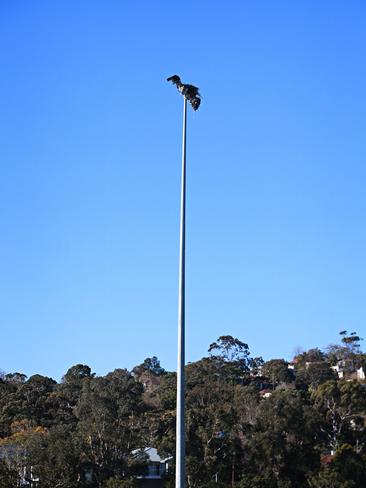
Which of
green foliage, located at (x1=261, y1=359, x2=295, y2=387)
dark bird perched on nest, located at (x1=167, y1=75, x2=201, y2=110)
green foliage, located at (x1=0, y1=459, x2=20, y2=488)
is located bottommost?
green foliage, located at (x1=0, y1=459, x2=20, y2=488)

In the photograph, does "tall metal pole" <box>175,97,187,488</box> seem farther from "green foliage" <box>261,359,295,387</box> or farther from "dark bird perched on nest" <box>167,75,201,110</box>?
"green foliage" <box>261,359,295,387</box>

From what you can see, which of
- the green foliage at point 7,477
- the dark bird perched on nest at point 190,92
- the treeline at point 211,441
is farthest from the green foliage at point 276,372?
the dark bird perched on nest at point 190,92

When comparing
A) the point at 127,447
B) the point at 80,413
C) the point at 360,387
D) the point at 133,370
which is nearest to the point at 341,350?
the point at 133,370

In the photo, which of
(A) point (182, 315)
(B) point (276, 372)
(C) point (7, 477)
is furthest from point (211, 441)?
(B) point (276, 372)

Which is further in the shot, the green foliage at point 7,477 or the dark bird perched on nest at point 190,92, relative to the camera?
the green foliage at point 7,477

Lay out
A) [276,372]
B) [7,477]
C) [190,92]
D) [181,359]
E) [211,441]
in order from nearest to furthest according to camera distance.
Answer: [181,359] < [190,92] < [7,477] < [211,441] < [276,372]

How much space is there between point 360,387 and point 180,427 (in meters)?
48.7

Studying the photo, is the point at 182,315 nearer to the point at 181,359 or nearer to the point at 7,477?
the point at 181,359

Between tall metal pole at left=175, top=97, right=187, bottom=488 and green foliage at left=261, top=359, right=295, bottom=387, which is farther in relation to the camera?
green foliage at left=261, top=359, right=295, bottom=387

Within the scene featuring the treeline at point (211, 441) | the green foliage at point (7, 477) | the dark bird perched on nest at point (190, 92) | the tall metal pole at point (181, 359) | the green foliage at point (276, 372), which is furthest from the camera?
the green foliage at point (276, 372)

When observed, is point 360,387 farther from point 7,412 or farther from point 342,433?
point 7,412

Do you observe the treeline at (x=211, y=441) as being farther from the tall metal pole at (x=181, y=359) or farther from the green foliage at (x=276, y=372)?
the green foliage at (x=276, y=372)

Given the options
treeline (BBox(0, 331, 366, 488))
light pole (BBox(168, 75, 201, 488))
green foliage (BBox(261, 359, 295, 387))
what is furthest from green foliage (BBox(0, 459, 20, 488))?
green foliage (BBox(261, 359, 295, 387))

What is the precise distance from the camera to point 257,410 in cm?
6059
